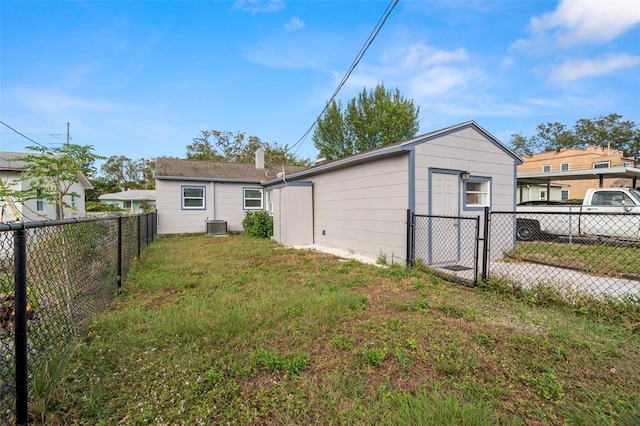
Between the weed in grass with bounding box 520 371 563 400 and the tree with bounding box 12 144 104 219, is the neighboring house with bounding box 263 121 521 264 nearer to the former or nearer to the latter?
the weed in grass with bounding box 520 371 563 400

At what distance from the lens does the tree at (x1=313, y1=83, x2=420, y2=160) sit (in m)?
21.5

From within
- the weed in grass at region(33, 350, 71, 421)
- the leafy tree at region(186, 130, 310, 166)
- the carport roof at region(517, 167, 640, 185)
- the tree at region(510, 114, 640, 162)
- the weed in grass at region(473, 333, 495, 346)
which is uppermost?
the tree at region(510, 114, 640, 162)

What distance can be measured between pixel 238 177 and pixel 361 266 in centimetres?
976

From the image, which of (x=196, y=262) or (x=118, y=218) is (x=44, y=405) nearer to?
(x=118, y=218)

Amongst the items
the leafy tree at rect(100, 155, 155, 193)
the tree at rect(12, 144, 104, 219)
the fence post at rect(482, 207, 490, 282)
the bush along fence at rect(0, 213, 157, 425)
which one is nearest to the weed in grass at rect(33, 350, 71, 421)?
the bush along fence at rect(0, 213, 157, 425)

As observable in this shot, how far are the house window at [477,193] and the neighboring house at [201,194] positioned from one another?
33.6 feet

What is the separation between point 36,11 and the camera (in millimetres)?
7777

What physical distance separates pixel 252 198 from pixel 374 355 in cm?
1280

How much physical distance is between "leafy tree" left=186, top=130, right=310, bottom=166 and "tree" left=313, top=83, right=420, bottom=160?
29.4 ft

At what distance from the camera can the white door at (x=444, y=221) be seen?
5.81 metres

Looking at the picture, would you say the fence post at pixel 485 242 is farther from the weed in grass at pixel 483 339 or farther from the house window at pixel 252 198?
the house window at pixel 252 198

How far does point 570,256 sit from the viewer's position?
654 centimetres

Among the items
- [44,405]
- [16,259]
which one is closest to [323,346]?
[44,405]

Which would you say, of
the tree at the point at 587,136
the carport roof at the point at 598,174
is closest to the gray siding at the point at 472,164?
the carport roof at the point at 598,174
